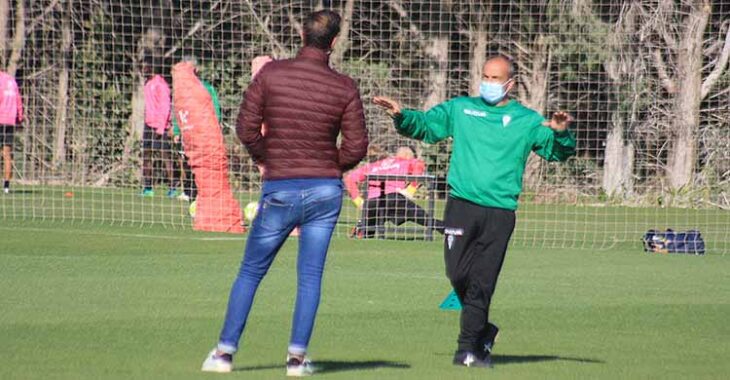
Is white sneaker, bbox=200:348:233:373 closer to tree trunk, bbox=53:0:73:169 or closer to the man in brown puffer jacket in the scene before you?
the man in brown puffer jacket

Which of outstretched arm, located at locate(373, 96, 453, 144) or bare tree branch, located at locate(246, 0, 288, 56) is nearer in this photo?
outstretched arm, located at locate(373, 96, 453, 144)

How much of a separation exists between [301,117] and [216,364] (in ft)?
4.58

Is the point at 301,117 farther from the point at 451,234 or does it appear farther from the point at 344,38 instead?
the point at 344,38

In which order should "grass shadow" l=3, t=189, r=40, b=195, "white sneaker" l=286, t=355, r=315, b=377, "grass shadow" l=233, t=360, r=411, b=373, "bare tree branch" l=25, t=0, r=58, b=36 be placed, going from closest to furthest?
"white sneaker" l=286, t=355, r=315, b=377 → "grass shadow" l=233, t=360, r=411, b=373 → "grass shadow" l=3, t=189, r=40, b=195 → "bare tree branch" l=25, t=0, r=58, b=36

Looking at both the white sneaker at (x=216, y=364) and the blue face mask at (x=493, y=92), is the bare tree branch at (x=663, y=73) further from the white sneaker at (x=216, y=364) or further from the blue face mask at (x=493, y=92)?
the white sneaker at (x=216, y=364)

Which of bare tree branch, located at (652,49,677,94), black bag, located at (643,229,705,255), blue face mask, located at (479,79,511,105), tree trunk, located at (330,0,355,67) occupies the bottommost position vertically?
black bag, located at (643,229,705,255)

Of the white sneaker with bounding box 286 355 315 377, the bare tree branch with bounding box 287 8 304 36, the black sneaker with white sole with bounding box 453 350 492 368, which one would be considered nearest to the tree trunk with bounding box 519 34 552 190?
the bare tree branch with bounding box 287 8 304 36

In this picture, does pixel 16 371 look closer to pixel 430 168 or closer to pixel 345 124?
pixel 345 124

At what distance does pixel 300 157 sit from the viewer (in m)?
7.59

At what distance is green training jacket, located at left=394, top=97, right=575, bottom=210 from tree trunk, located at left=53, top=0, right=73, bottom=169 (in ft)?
68.2

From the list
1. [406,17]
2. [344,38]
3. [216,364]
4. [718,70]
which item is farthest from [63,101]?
[216,364]

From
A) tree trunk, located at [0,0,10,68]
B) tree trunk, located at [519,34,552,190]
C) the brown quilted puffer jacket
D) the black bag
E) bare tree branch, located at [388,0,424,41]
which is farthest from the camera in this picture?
tree trunk, located at [519,34,552,190]

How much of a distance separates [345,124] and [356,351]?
6.28 ft

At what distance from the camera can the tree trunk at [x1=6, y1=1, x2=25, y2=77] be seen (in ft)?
93.3
